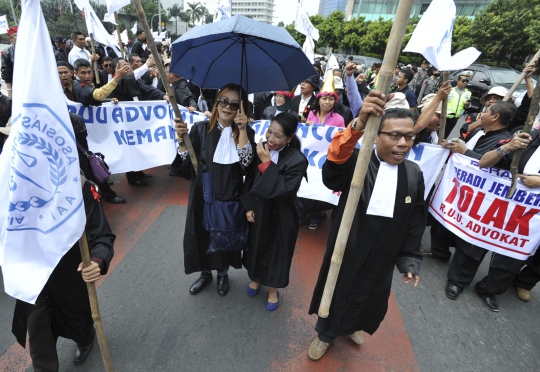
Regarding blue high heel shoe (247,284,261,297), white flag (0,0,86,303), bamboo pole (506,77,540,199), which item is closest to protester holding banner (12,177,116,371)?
white flag (0,0,86,303)

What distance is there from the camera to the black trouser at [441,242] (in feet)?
12.2

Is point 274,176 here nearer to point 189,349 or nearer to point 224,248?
point 224,248

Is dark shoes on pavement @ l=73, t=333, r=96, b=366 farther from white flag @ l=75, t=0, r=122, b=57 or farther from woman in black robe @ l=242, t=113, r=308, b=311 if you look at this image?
white flag @ l=75, t=0, r=122, b=57

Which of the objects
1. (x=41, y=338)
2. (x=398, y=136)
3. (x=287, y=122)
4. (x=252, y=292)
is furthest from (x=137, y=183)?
(x=398, y=136)

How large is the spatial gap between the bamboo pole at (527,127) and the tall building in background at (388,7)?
1869 inches

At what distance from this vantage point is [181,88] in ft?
17.1

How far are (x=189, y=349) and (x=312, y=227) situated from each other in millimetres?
2421

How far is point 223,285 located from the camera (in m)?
2.99

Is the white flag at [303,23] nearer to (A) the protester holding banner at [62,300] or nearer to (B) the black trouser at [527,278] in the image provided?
(B) the black trouser at [527,278]

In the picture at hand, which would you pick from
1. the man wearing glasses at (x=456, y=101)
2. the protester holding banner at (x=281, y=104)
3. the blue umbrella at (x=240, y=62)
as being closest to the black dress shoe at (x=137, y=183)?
the protester holding banner at (x=281, y=104)

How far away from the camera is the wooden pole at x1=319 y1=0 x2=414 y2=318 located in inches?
45.5

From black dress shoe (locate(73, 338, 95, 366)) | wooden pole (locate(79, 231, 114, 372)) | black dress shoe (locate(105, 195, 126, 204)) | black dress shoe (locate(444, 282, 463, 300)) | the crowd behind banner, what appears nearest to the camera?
wooden pole (locate(79, 231, 114, 372))

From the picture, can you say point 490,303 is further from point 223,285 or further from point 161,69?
point 161,69

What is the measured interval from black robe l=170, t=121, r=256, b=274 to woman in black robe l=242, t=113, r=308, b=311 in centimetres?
14
